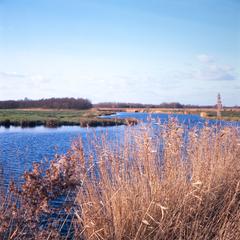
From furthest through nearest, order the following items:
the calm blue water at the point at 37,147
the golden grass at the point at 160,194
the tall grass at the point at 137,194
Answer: the calm blue water at the point at 37,147 < the golden grass at the point at 160,194 < the tall grass at the point at 137,194

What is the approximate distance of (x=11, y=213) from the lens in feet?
9.93

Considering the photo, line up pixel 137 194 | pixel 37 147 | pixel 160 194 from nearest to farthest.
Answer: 1. pixel 137 194
2. pixel 160 194
3. pixel 37 147

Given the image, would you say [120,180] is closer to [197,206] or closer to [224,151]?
[197,206]

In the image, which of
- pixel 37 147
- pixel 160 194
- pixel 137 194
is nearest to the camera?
pixel 137 194

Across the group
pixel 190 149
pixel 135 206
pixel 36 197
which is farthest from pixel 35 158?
pixel 36 197

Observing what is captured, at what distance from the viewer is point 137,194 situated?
3.84 meters

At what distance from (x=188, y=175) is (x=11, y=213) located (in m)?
2.98

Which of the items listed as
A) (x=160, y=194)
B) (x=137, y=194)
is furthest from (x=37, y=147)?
(x=137, y=194)

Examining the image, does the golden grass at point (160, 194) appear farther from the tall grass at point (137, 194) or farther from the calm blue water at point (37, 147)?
the calm blue water at point (37, 147)

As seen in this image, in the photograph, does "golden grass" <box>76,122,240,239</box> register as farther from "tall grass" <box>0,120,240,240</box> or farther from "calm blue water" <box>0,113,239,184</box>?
"calm blue water" <box>0,113,239,184</box>

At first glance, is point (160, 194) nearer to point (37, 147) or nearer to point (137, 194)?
point (137, 194)

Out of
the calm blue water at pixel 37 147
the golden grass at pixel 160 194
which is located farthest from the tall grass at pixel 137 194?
the calm blue water at pixel 37 147

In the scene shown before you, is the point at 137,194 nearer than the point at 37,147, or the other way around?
the point at 137,194

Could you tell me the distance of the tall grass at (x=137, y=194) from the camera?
115 inches
